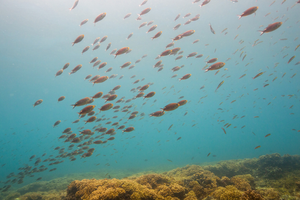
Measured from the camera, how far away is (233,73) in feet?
178

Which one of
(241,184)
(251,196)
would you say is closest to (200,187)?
(241,184)

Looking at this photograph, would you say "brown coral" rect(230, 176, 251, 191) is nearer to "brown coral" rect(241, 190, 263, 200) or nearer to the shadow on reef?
the shadow on reef

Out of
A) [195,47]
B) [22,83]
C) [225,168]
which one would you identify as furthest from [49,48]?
[225,168]

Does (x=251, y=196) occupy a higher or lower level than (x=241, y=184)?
higher

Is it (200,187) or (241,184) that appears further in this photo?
(241,184)

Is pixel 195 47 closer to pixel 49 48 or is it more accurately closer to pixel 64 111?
pixel 49 48

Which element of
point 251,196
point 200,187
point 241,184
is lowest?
point 241,184

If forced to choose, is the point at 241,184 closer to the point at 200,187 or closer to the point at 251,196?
the point at 200,187

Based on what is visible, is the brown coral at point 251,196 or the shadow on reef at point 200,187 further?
the shadow on reef at point 200,187

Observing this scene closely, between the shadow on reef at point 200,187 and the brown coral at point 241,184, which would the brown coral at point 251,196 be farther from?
the brown coral at point 241,184

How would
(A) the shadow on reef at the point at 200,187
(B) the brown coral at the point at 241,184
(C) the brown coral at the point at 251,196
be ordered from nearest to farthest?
1. (C) the brown coral at the point at 251,196
2. (A) the shadow on reef at the point at 200,187
3. (B) the brown coral at the point at 241,184

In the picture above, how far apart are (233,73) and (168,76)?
28029mm

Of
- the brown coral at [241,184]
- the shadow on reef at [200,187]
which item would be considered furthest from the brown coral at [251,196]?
the brown coral at [241,184]

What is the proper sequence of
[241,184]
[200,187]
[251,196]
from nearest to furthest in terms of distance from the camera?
1. [251,196]
2. [200,187]
3. [241,184]
